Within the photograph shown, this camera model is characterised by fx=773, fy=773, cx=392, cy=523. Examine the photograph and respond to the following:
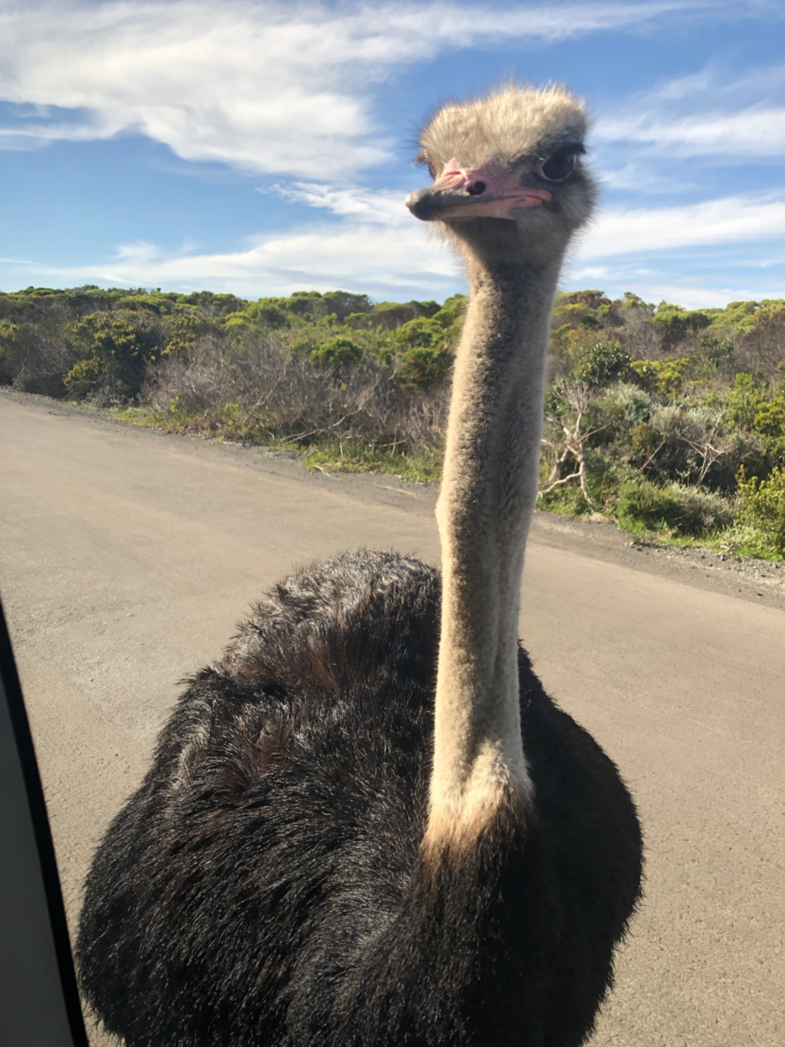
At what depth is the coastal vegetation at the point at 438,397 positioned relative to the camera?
22.8 feet

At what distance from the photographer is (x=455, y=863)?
1.33 meters

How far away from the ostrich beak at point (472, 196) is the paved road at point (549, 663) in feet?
6.81

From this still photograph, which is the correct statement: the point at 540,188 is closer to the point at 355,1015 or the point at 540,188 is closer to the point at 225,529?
the point at 355,1015

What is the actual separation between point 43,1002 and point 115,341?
12825mm

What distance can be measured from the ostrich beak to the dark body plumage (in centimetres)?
110

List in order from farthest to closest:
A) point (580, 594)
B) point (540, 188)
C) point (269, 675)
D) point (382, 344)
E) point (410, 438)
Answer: point (382, 344) → point (410, 438) → point (580, 594) → point (269, 675) → point (540, 188)

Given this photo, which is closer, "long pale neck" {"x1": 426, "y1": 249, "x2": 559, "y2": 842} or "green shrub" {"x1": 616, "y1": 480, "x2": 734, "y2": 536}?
"long pale neck" {"x1": 426, "y1": 249, "x2": 559, "y2": 842}

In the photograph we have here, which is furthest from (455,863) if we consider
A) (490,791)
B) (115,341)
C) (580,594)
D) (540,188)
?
(115,341)

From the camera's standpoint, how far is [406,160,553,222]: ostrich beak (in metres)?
1.40

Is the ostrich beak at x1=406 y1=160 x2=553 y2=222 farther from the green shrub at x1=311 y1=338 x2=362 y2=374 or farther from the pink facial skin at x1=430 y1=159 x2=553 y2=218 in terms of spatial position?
the green shrub at x1=311 y1=338 x2=362 y2=374

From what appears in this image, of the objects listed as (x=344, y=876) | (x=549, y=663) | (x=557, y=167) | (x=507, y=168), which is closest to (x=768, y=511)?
(x=549, y=663)

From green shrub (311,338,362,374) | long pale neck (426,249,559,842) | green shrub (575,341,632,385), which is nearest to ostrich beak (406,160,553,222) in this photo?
long pale neck (426,249,559,842)

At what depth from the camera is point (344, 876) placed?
1559 millimetres

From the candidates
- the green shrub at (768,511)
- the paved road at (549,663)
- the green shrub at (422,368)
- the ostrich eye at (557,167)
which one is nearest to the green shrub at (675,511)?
the green shrub at (768,511)
